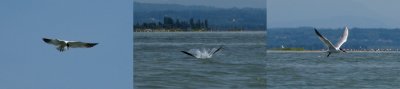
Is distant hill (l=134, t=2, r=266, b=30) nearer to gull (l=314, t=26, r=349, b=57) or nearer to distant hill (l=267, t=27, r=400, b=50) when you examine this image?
distant hill (l=267, t=27, r=400, b=50)

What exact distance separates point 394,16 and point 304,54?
2.87ft

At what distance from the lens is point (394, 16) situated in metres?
9.02

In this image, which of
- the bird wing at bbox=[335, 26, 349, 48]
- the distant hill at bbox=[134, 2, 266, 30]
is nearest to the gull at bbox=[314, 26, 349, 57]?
the bird wing at bbox=[335, 26, 349, 48]

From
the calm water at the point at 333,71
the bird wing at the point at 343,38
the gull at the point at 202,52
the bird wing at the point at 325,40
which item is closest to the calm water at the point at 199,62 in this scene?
the gull at the point at 202,52

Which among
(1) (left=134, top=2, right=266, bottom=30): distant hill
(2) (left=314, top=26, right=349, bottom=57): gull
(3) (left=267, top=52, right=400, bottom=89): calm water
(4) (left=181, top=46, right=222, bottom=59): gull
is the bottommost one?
(3) (left=267, top=52, right=400, bottom=89): calm water

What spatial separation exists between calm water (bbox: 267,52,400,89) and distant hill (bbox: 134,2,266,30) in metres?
0.63

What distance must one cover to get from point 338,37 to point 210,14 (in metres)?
1.28

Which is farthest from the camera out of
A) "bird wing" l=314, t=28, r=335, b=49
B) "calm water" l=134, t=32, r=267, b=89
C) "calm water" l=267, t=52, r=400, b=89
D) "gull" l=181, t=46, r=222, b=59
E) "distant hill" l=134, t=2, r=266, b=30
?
"calm water" l=267, t=52, r=400, b=89

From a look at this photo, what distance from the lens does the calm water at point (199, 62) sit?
28.3ft

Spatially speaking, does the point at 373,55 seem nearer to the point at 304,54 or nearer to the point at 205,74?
the point at 304,54

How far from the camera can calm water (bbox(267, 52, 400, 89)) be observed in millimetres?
9125
